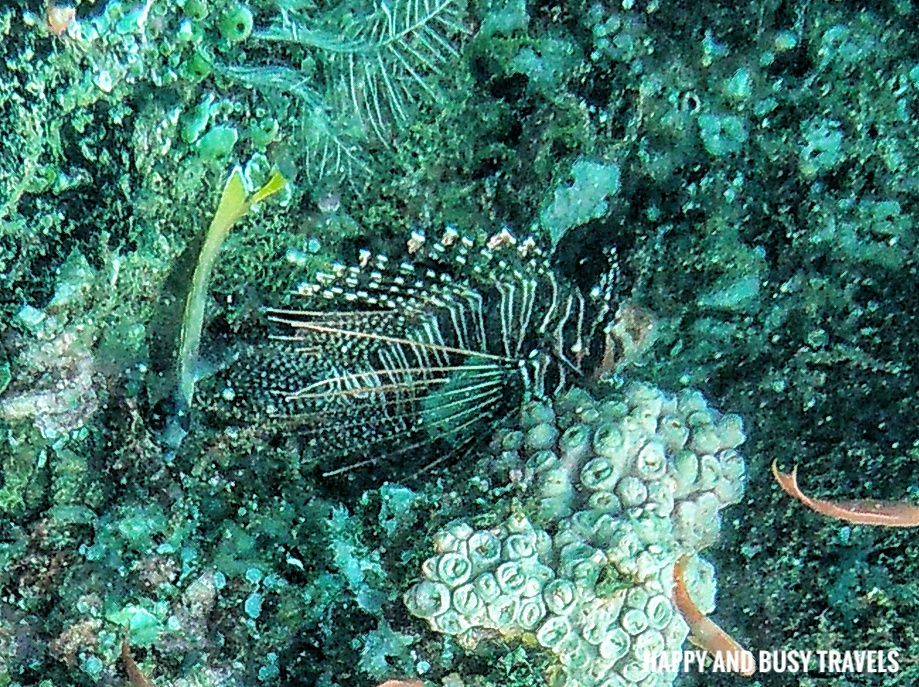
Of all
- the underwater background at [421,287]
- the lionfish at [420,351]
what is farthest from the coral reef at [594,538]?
the lionfish at [420,351]

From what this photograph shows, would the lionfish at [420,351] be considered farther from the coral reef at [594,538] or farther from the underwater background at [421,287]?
the coral reef at [594,538]

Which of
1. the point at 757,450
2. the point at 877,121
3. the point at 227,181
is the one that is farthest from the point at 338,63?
the point at 757,450

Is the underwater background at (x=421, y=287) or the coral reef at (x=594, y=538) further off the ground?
the underwater background at (x=421, y=287)

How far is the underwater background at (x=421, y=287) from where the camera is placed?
1.81 m

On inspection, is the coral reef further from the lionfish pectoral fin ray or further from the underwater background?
the lionfish pectoral fin ray

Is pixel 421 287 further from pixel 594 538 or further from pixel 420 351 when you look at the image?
pixel 594 538

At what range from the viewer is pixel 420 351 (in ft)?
6.42

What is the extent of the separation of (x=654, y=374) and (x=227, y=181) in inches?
43.9

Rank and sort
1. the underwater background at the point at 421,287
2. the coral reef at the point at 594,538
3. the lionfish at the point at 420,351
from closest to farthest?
the coral reef at the point at 594,538, the underwater background at the point at 421,287, the lionfish at the point at 420,351

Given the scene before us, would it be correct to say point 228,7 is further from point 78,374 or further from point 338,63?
point 78,374

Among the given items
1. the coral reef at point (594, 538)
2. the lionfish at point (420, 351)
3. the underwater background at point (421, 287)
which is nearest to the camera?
the coral reef at point (594, 538)

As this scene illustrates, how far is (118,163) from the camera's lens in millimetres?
1849

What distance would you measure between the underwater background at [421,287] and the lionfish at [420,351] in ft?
0.07

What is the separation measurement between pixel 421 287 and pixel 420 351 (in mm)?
157
